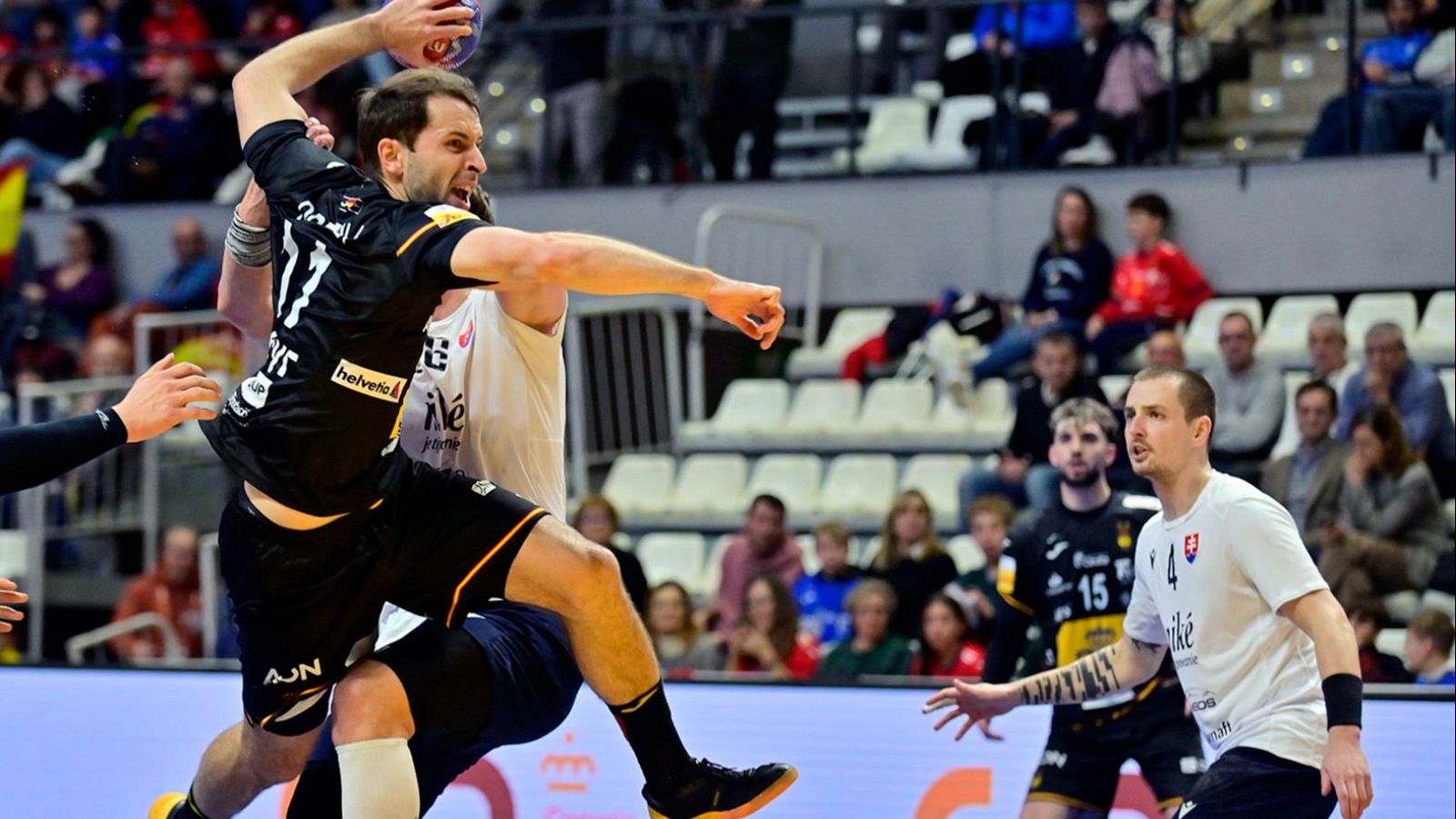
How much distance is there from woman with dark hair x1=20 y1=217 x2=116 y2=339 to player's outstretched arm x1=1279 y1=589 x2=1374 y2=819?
10.8 m

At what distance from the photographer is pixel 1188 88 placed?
1237 centimetres

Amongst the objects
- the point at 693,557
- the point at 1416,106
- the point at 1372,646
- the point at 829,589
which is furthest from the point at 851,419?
the point at 1372,646

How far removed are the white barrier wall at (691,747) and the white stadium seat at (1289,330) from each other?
4.65m

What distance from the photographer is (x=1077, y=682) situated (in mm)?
5652

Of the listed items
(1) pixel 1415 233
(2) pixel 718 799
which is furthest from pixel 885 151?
(2) pixel 718 799

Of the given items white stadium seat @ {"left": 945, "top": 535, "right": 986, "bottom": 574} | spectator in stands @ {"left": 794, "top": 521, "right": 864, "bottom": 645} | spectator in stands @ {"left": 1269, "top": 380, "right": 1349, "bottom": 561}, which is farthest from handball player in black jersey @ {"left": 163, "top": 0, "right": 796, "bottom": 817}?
white stadium seat @ {"left": 945, "top": 535, "right": 986, "bottom": 574}

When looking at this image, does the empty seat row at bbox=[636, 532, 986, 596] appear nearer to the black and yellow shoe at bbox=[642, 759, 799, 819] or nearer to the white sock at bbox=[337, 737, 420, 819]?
the black and yellow shoe at bbox=[642, 759, 799, 819]

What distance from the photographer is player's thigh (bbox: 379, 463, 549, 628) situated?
4566 millimetres

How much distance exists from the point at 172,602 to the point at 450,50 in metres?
→ 7.14

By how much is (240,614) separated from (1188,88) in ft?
29.6

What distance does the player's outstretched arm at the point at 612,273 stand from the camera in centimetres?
404

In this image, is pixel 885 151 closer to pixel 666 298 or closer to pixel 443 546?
pixel 666 298

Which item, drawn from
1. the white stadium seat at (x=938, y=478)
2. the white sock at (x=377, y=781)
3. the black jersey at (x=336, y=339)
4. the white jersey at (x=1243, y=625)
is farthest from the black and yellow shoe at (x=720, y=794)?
the white stadium seat at (x=938, y=478)

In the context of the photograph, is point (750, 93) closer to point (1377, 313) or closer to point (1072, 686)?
point (1377, 313)
